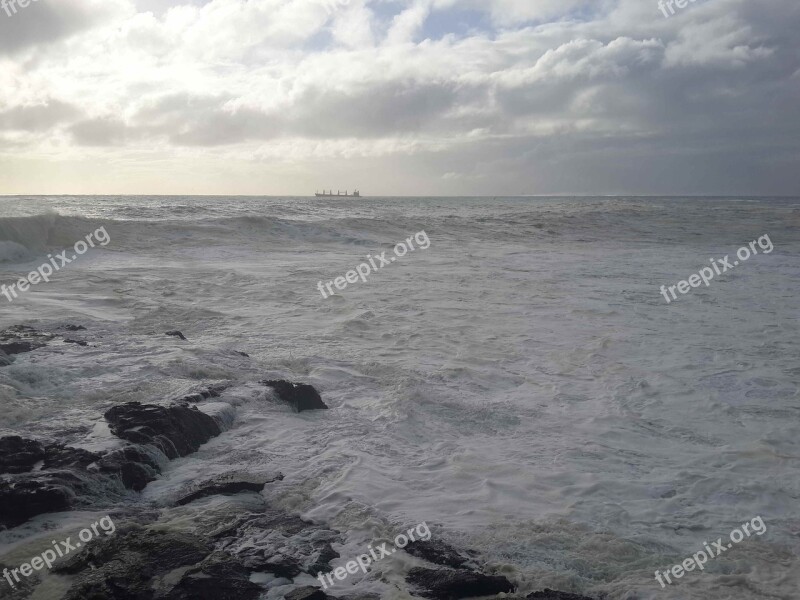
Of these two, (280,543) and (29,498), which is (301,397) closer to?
(280,543)

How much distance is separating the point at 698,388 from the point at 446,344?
11.0 feet

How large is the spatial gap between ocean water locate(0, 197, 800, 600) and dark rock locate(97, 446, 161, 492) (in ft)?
0.49

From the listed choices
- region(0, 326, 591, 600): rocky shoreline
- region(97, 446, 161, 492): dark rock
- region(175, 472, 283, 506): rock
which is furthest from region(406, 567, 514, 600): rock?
region(97, 446, 161, 492): dark rock

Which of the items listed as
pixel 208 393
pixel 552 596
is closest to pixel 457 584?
pixel 552 596

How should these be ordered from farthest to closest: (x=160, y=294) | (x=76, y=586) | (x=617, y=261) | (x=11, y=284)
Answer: (x=617, y=261)
(x=11, y=284)
(x=160, y=294)
(x=76, y=586)

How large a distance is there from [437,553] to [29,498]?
261cm

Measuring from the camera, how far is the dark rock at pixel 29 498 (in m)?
3.79

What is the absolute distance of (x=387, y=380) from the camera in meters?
7.21

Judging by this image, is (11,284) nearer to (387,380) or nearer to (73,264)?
(73,264)

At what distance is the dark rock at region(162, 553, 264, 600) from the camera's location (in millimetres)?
3105

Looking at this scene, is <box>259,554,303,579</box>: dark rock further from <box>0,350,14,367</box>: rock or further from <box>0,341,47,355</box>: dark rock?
<box>0,341,47,355</box>: dark rock

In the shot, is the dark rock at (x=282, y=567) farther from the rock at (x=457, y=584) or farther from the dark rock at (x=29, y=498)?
the dark rock at (x=29, y=498)

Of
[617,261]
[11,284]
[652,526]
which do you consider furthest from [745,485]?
[617,261]

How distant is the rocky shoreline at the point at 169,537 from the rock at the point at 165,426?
0.01 metres
